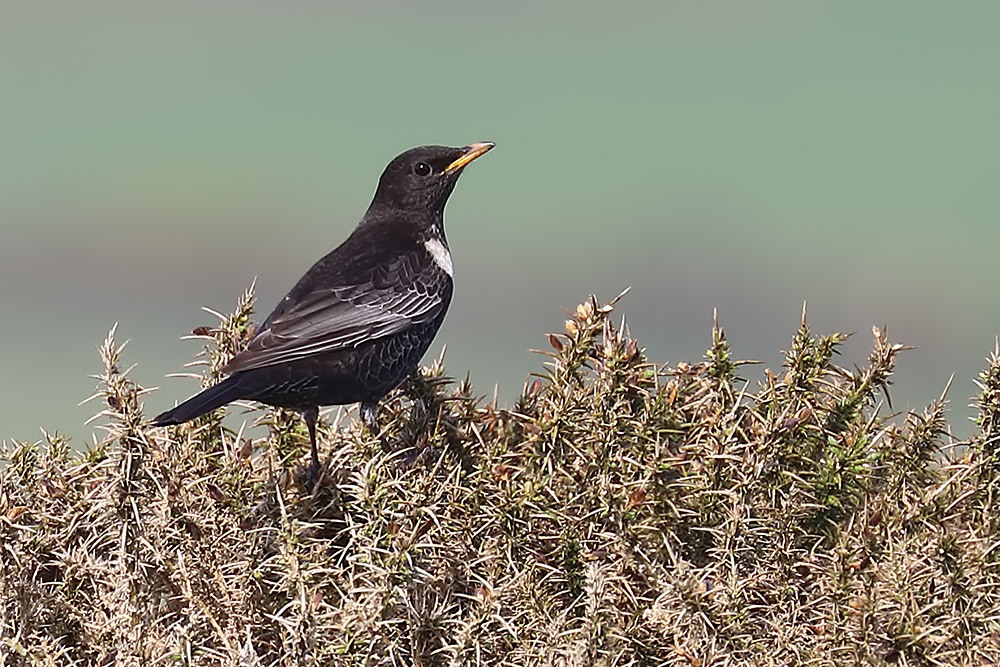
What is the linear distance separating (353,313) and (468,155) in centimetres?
126

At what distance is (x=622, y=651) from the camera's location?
130 inches

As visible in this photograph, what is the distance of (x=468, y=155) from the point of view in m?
5.96

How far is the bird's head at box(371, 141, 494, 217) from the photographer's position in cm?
597

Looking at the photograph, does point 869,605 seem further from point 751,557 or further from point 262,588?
point 262,588

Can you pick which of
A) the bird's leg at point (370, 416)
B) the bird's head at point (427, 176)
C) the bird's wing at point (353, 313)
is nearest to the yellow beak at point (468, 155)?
the bird's head at point (427, 176)

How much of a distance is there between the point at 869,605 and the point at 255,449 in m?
2.23

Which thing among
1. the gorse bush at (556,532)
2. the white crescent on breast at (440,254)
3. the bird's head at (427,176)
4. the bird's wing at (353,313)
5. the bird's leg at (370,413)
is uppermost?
the bird's head at (427,176)

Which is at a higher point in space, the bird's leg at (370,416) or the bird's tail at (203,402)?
the bird's leg at (370,416)

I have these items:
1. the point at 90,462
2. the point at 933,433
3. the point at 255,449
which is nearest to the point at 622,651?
the point at 933,433

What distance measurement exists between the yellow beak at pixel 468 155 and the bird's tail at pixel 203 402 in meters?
2.09

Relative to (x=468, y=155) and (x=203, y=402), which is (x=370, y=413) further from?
(x=468, y=155)

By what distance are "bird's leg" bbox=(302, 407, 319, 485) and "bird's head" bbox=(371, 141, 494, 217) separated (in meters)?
1.74

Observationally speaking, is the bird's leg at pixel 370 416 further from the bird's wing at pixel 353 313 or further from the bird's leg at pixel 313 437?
the bird's wing at pixel 353 313

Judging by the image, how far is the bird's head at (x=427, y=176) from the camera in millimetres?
5973
